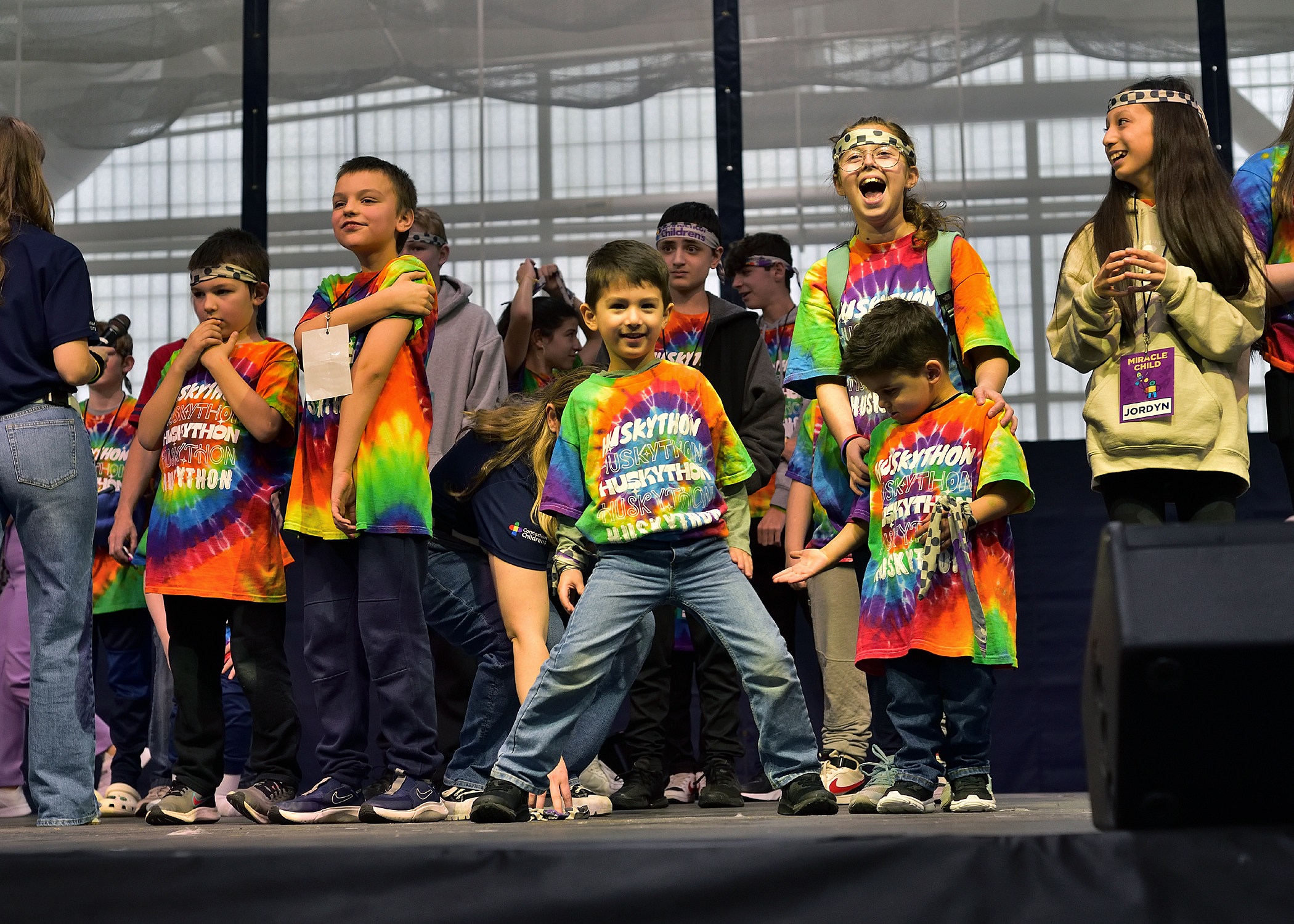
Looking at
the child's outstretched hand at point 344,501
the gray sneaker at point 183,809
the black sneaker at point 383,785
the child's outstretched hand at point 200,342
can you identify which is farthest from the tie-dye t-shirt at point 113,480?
the black sneaker at point 383,785

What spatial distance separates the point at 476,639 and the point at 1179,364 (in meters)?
1.84

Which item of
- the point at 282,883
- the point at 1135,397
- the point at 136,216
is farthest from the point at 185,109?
the point at 282,883

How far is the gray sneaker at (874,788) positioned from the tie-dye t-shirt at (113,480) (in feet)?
7.89

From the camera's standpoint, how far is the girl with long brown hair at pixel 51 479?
9.96ft

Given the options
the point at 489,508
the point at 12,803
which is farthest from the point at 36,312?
the point at 12,803

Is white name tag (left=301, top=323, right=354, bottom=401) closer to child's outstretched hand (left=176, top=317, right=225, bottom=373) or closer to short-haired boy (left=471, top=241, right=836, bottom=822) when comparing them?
child's outstretched hand (left=176, top=317, right=225, bottom=373)

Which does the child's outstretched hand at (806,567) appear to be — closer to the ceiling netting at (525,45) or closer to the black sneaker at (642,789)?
the black sneaker at (642,789)

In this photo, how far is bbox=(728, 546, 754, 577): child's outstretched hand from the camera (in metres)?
2.88

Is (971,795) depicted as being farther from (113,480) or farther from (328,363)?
(113,480)

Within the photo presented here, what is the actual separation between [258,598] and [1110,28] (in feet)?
13.1

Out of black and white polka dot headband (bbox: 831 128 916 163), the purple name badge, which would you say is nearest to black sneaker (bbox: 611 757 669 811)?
the purple name badge

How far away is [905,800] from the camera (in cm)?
283

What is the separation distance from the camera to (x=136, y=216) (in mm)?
5711

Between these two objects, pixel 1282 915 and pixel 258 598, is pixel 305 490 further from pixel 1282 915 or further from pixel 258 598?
pixel 1282 915
